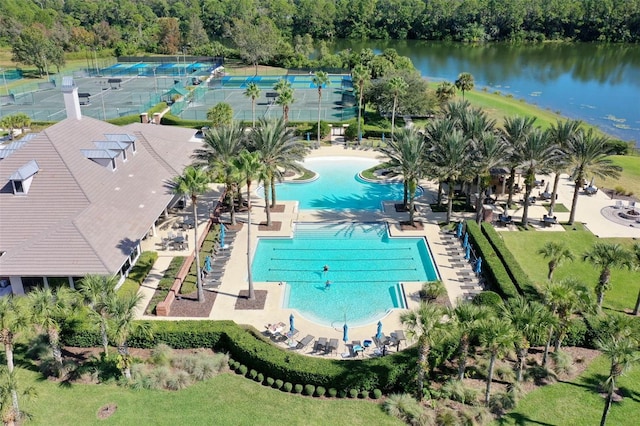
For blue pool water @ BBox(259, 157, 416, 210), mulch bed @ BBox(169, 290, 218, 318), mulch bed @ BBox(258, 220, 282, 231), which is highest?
blue pool water @ BBox(259, 157, 416, 210)

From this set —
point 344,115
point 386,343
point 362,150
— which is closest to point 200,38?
point 344,115

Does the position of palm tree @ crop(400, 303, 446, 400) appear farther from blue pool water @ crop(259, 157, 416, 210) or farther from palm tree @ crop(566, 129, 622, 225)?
palm tree @ crop(566, 129, 622, 225)

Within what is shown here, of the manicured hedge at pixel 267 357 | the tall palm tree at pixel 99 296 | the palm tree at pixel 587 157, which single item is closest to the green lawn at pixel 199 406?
the manicured hedge at pixel 267 357

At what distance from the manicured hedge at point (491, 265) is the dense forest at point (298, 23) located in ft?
242

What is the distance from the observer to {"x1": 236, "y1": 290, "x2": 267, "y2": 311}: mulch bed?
2936 cm

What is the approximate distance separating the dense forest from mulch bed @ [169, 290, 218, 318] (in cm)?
7846

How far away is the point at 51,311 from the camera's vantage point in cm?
2256

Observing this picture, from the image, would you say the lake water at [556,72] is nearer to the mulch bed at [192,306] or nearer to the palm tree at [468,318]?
the palm tree at [468,318]

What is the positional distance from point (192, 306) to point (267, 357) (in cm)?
740

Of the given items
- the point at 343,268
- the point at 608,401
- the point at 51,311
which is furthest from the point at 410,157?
the point at 51,311

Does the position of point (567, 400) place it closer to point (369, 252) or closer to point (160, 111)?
point (369, 252)

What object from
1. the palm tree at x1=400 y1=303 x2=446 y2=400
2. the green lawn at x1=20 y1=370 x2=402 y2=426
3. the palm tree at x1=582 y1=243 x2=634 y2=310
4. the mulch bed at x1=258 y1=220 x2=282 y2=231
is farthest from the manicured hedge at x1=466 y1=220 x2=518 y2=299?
the mulch bed at x1=258 y1=220 x2=282 y2=231

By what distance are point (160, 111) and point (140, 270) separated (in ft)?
135

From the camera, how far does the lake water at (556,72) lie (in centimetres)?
7712
